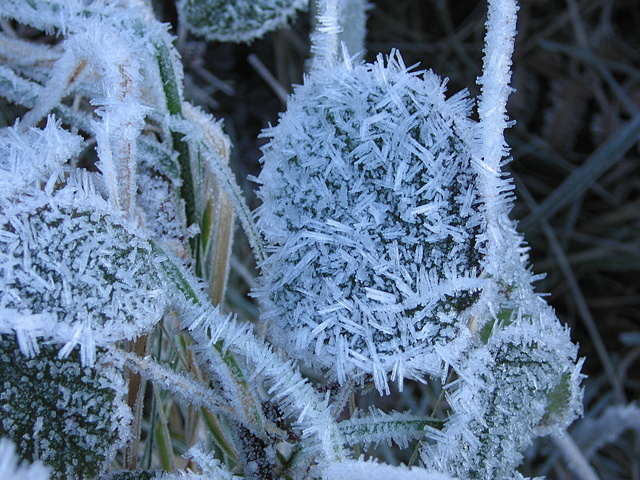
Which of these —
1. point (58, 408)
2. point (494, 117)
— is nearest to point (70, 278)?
point (58, 408)

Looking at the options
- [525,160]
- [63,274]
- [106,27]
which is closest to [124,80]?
[106,27]

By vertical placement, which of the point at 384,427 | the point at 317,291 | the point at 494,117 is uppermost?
the point at 494,117

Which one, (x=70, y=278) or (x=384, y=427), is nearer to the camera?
(x=70, y=278)

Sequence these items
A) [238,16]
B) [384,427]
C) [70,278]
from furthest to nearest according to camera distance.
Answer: [238,16], [384,427], [70,278]

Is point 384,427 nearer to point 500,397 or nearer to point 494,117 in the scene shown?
point 500,397

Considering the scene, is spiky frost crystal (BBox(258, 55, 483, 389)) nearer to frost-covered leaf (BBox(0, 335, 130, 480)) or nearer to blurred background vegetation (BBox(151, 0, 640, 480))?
frost-covered leaf (BBox(0, 335, 130, 480))

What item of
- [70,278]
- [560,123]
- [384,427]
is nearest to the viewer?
[70,278]

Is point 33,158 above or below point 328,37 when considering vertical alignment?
below

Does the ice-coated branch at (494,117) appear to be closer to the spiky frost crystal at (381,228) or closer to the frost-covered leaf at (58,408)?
the spiky frost crystal at (381,228)
